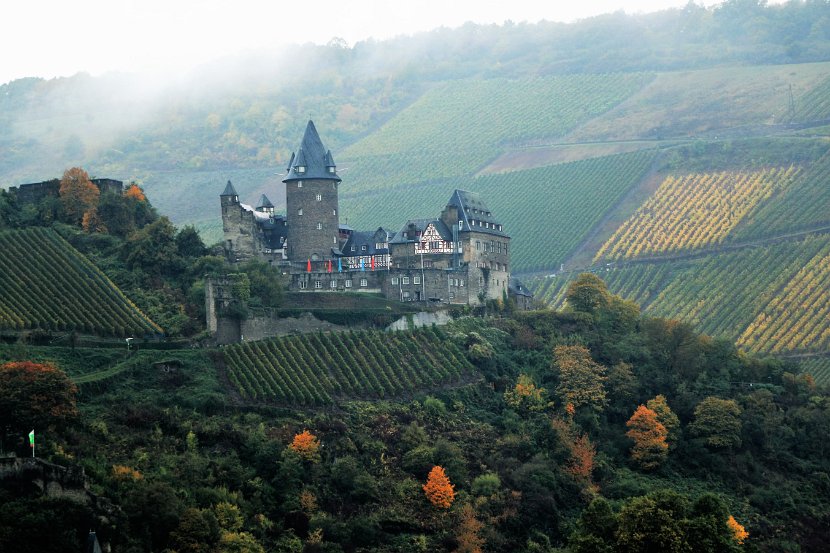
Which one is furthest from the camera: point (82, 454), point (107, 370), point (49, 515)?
point (107, 370)

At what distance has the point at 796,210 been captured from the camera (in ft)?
436

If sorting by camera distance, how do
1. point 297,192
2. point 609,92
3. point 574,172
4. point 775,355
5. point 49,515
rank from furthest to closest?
1. point 609,92
2. point 574,172
3. point 775,355
4. point 297,192
5. point 49,515

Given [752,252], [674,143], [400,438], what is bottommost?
[400,438]

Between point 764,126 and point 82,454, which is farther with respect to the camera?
point 764,126

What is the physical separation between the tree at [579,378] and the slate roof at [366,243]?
49.9 feet

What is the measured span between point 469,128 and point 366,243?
91.9 meters

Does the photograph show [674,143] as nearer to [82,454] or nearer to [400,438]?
[400,438]

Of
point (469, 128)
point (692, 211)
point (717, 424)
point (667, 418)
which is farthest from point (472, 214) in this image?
point (469, 128)

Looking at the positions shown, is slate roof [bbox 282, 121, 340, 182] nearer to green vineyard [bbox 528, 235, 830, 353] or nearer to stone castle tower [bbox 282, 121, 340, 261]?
stone castle tower [bbox 282, 121, 340, 261]

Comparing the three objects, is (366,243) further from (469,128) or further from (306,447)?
(469,128)

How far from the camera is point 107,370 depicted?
70.3m

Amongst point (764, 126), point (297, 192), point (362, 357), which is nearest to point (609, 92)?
point (764, 126)

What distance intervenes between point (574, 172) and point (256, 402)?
91716 mm

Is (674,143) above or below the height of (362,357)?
above
